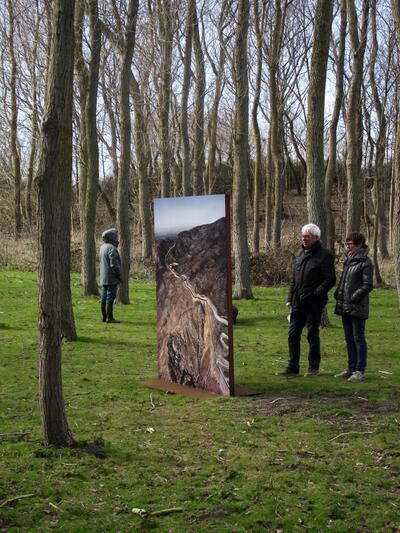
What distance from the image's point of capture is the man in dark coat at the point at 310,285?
973 centimetres

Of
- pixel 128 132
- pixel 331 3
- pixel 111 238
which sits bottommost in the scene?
pixel 111 238

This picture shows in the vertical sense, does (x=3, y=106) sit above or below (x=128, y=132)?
above

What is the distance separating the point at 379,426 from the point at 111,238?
8806mm

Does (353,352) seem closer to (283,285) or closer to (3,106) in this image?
(283,285)

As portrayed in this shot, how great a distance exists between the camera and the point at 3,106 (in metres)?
39.5

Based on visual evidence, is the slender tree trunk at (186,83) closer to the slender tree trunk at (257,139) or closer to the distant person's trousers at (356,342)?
the slender tree trunk at (257,139)

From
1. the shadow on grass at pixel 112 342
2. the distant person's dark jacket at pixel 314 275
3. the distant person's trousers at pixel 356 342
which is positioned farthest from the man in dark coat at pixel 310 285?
the shadow on grass at pixel 112 342

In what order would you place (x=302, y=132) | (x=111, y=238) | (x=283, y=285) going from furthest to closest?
(x=302, y=132)
(x=283, y=285)
(x=111, y=238)

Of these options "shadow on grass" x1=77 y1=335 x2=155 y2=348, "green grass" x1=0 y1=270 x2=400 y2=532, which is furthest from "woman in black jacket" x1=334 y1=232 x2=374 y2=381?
"shadow on grass" x1=77 y1=335 x2=155 y2=348

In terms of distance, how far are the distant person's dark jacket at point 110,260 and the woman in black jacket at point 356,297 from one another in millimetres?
6313

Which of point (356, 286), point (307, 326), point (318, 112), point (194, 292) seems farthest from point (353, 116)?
point (194, 292)

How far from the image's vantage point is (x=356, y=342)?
9.76 metres

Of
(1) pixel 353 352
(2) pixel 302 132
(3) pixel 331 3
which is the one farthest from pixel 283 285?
(2) pixel 302 132

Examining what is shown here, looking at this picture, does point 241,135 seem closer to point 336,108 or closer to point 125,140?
point 125,140
